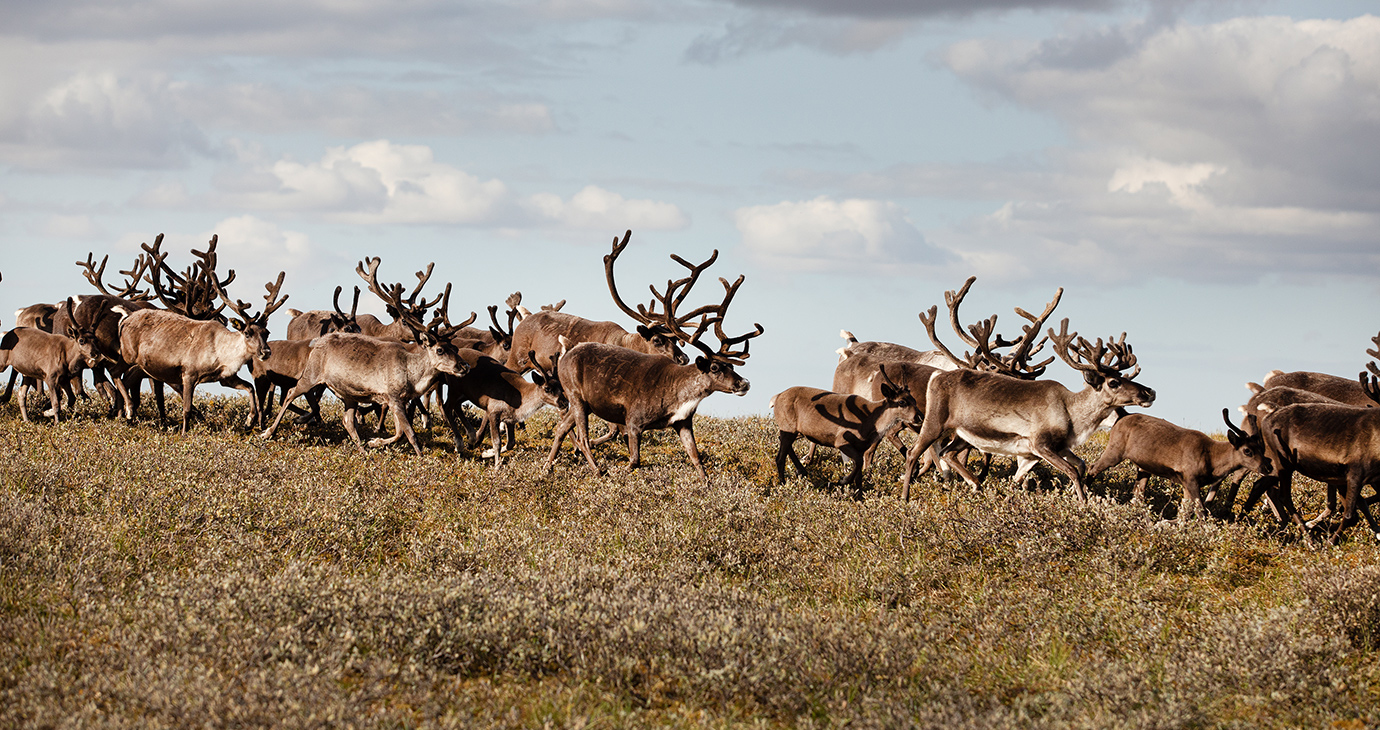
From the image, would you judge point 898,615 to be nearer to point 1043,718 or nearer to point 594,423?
point 1043,718

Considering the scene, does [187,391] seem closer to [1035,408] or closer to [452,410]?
[452,410]

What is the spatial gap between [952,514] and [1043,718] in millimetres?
4791

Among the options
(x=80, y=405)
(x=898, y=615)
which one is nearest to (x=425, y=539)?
(x=898, y=615)

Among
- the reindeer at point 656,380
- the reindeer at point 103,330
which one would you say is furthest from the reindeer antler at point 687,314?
the reindeer at point 103,330

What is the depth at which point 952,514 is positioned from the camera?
10.3 meters

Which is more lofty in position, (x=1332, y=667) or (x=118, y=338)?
(x=118, y=338)

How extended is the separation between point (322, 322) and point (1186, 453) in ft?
51.0

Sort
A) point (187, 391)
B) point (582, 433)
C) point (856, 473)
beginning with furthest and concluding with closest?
1. point (187, 391)
2. point (582, 433)
3. point (856, 473)

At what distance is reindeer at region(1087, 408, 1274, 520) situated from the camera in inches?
448

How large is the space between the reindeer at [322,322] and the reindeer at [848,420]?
8.90 metres

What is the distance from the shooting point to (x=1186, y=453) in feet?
38.3

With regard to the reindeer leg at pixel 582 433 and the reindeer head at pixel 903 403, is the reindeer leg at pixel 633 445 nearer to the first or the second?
the reindeer leg at pixel 582 433

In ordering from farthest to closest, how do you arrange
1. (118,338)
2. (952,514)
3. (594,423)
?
(594,423), (118,338), (952,514)

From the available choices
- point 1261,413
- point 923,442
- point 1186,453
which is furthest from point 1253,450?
point 923,442
